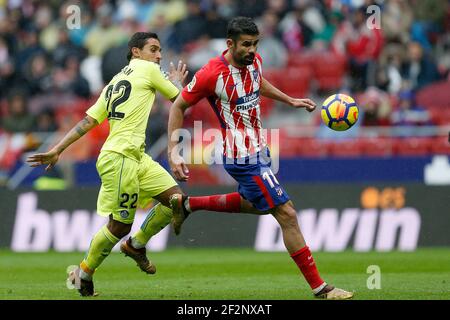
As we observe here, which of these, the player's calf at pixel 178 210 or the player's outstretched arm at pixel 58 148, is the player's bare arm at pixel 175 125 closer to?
the player's calf at pixel 178 210

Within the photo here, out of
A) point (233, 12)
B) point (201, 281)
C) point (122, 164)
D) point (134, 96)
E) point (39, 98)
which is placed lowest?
point (201, 281)

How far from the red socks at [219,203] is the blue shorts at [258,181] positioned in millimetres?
255

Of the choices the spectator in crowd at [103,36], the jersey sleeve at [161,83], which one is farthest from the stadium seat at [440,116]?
the jersey sleeve at [161,83]

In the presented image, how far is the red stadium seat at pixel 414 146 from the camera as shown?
58.0 feet

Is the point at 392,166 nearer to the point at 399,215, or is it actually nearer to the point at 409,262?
the point at 399,215

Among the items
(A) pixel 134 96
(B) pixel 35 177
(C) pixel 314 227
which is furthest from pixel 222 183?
(A) pixel 134 96

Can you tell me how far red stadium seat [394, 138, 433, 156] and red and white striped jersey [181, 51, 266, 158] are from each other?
27.3ft

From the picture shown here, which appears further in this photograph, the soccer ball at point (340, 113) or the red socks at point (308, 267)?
the soccer ball at point (340, 113)

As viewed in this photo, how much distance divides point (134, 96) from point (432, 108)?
32.7 ft

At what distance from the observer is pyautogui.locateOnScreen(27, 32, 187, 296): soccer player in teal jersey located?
9.98 meters

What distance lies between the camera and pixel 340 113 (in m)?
10.3

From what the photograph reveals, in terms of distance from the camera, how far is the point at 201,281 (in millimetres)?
11586

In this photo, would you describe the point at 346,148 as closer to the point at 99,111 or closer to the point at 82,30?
the point at 82,30

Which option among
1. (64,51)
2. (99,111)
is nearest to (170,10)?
(64,51)
